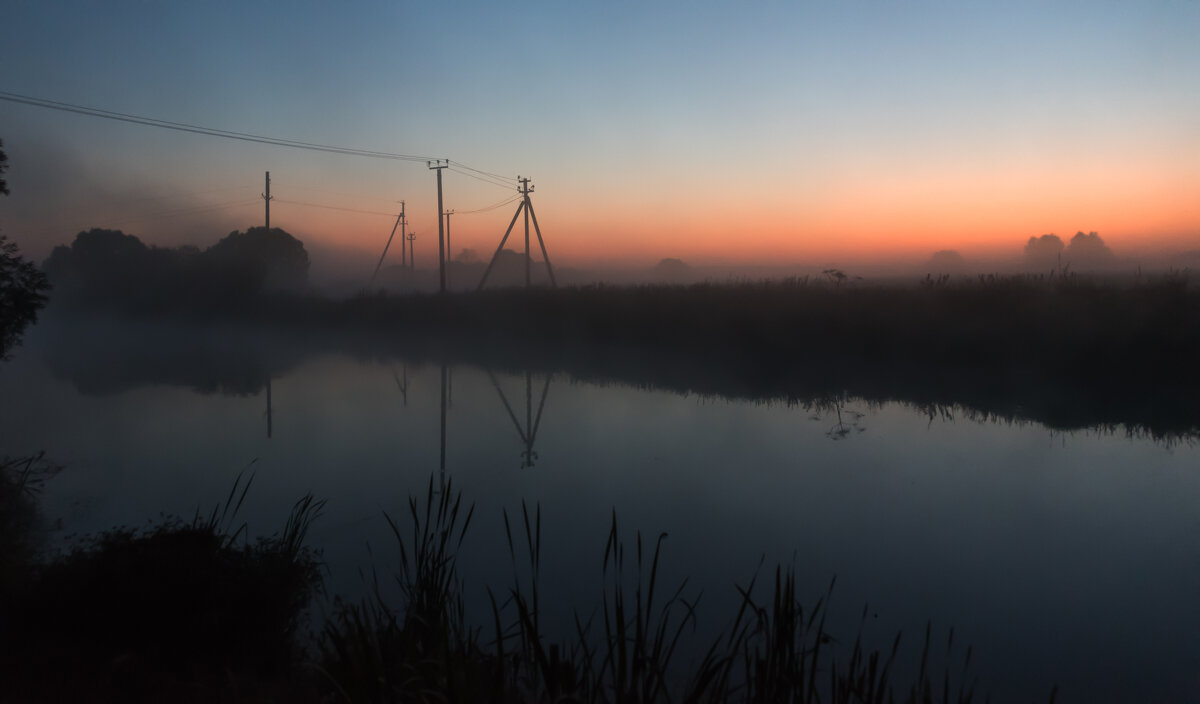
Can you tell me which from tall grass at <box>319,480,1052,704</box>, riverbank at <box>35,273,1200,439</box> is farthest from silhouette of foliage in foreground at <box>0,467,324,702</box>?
riverbank at <box>35,273,1200,439</box>

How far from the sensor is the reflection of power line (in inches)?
294

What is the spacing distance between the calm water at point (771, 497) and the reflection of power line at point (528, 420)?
0.29 ft

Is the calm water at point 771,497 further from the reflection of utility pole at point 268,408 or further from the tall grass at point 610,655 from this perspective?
the tall grass at point 610,655

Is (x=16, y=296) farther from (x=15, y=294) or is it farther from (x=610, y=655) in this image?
(x=610, y=655)

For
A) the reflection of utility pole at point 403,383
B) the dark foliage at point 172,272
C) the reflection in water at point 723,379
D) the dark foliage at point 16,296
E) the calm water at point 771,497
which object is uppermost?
the dark foliage at point 172,272

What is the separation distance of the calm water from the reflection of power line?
0.09m

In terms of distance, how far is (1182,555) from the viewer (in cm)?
434

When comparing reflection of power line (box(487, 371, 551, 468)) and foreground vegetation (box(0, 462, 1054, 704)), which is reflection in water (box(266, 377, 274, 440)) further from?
foreground vegetation (box(0, 462, 1054, 704))

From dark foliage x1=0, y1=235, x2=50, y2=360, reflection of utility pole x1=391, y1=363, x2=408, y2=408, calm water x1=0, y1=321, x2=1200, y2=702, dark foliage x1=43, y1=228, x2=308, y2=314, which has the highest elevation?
dark foliage x1=43, y1=228, x2=308, y2=314

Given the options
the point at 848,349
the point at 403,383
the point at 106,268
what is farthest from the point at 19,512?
the point at 106,268

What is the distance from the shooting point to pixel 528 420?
9.56 m

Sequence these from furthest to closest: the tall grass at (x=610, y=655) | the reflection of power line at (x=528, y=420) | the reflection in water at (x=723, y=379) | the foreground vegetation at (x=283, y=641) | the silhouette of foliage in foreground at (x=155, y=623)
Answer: the reflection in water at (x=723, y=379), the reflection of power line at (x=528, y=420), the silhouette of foliage in foreground at (x=155, y=623), the foreground vegetation at (x=283, y=641), the tall grass at (x=610, y=655)

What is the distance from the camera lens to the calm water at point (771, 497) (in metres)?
3.57

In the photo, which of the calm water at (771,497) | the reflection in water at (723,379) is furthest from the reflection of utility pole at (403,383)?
the calm water at (771,497)
